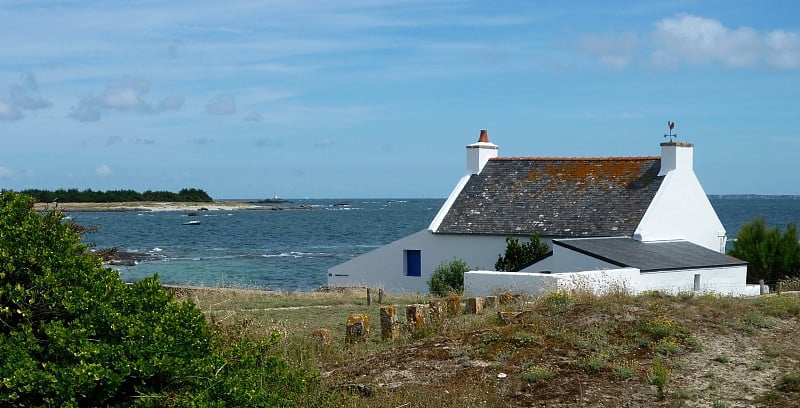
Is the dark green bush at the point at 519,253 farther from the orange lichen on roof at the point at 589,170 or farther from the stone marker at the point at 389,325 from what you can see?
the stone marker at the point at 389,325

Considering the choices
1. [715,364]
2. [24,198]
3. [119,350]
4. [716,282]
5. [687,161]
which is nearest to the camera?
[119,350]

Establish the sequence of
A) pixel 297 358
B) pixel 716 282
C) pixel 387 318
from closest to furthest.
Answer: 1. pixel 297 358
2. pixel 387 318
3. pixel 716 282

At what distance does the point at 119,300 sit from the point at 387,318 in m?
6.33

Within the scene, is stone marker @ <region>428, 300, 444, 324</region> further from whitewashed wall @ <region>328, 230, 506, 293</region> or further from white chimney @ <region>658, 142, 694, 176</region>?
white chimney @ <region>658, 142, 694, 176</region>

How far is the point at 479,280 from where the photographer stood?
25953 mm

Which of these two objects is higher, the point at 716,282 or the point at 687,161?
the point at 687,161

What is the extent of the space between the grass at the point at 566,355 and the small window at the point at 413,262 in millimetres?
18766

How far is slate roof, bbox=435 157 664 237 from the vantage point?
33156mm

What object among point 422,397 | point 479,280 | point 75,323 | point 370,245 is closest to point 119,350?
point 75,323

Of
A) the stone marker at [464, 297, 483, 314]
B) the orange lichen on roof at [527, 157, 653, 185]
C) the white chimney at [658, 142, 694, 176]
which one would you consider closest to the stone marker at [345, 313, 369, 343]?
the stone marker at [464, 297, 483, 314]

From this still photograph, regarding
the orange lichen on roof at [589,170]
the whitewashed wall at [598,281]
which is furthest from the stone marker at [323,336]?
the orange lichen on roof at [589,170]

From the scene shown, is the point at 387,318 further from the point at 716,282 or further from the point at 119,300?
the point at 716,282

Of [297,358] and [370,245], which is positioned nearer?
[297,358]

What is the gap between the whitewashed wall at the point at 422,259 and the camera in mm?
34312
